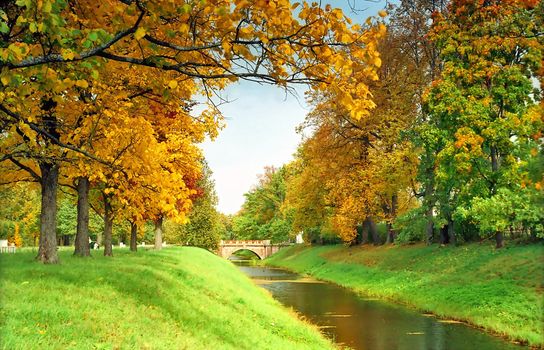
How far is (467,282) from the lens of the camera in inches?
963

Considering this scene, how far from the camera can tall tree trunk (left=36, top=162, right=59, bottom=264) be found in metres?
16.6

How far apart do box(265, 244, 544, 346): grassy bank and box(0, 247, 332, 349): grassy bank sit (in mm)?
8515

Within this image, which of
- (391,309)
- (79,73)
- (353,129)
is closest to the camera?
(79,73)

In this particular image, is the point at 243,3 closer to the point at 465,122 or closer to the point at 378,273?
the point at 465,122

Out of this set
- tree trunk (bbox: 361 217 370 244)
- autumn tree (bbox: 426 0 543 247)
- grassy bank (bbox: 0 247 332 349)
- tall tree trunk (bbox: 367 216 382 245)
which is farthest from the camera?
tree trunk (bbox: 361 217 370 244)

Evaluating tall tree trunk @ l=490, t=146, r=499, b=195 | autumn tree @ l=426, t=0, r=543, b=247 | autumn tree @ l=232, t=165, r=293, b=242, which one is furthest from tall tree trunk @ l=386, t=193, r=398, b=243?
autumn tree @ l=232, t=165, r=293, b=242

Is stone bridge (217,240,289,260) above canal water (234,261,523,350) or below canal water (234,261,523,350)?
above

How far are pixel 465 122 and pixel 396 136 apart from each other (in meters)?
9.08

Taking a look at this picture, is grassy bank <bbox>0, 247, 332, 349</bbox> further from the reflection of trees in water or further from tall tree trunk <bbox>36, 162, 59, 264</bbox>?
the reflection of trees in water

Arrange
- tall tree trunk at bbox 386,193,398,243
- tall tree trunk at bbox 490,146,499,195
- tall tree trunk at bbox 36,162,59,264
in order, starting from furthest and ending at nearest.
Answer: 1. tall tree trunk at bbox 386,193,398,243
2. tall tree trunk at bbox 490,146,499,195
3. tall tree trunk at bbox 36,162,59,264

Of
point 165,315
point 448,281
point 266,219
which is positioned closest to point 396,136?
point 448,281

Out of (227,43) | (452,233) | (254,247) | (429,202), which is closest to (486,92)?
(429,202)

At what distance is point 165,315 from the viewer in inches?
443

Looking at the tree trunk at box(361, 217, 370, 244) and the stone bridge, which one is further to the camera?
the stone bridge
